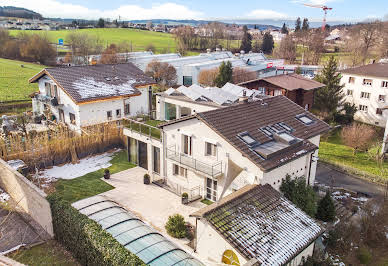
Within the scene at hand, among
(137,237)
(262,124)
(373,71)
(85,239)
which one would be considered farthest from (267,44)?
(85,239)

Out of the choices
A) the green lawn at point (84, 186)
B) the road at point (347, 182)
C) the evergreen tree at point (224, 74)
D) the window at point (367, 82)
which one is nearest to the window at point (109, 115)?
the green lawn at point (84, 186)

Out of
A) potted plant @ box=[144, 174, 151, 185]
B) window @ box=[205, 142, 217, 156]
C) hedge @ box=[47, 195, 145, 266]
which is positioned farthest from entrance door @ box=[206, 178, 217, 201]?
hedge @ box=[47, 195, 145, 266]

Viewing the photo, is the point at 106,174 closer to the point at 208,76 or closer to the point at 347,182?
the point at 347,182

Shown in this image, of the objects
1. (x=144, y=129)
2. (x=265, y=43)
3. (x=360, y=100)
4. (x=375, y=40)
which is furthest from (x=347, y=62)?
(x=144, y=129)

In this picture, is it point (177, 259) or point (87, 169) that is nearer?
point (177, 259)

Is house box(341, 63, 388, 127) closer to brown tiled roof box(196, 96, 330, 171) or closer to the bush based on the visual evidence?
brown tiled roof box(196, 96, 330, 171)

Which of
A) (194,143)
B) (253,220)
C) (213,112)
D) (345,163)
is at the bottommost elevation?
(345,163)

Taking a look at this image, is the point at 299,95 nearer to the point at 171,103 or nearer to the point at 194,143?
the point at 171,103
